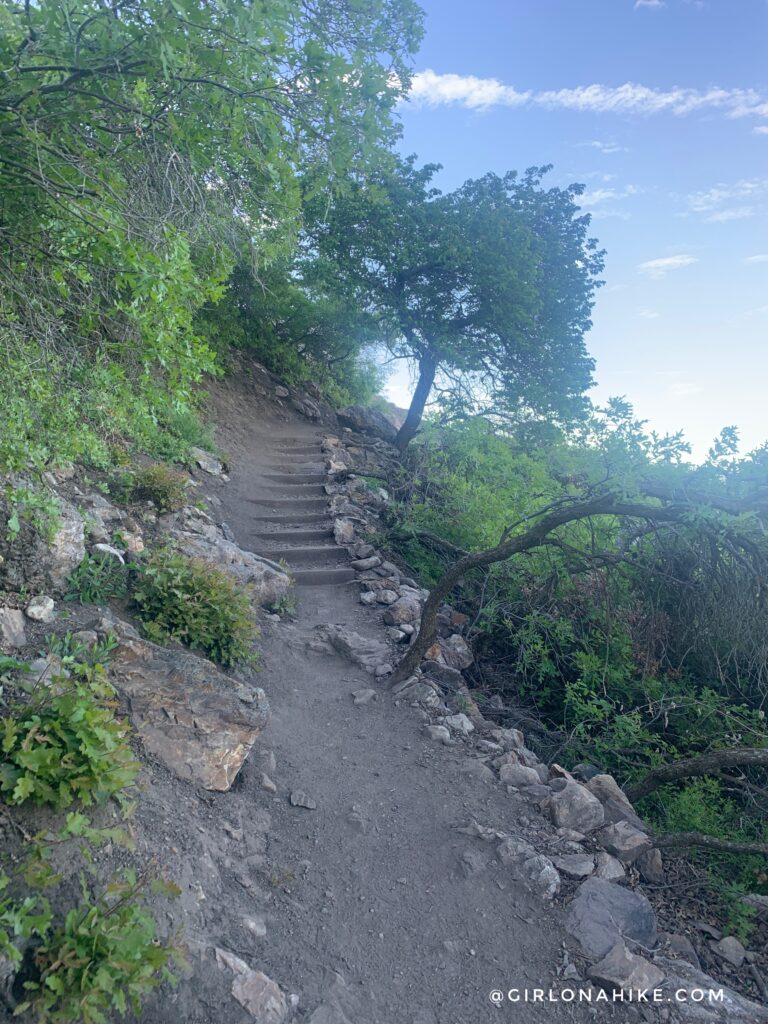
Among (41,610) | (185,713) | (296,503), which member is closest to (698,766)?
(185,713)

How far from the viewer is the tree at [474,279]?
14977 millimetres

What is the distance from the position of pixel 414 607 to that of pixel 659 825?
3585mm

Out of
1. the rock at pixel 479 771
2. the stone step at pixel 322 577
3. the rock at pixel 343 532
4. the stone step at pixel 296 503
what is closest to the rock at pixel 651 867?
the rock at pixel 479 771

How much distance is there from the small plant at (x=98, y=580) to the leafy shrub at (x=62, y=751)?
1.54 m

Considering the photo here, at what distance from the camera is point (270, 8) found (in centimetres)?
326

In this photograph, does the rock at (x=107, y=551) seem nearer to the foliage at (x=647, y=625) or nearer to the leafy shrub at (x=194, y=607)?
the leafy shrub at (x=194, y=607)

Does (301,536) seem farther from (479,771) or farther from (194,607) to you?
(479,771)

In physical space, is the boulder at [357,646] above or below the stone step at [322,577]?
below

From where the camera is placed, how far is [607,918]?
3877mm

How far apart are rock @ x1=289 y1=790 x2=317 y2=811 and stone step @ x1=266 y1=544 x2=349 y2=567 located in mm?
5039

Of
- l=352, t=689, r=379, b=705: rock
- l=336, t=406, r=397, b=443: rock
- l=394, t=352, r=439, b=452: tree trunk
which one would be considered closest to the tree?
l=394, t=352, r=439, b=452: tree trunk

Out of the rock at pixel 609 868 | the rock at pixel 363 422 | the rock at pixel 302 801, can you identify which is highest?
the rock at pixel 363 422

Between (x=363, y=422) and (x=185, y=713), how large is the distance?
1562 centimetres

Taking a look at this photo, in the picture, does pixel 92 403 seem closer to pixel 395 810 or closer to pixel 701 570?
pixel 395 810
